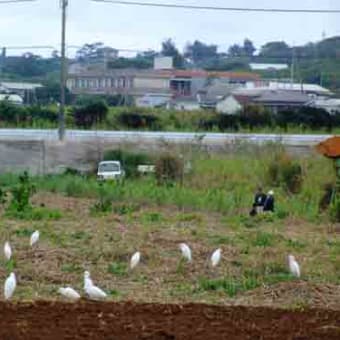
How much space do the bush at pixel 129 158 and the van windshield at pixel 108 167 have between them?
33 centimetres

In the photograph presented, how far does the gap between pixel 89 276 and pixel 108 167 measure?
72.3ft

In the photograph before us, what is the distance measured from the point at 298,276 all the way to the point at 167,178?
60.9 ft

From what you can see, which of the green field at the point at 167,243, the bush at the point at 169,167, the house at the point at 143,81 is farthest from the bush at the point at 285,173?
the house at the point at 143,81

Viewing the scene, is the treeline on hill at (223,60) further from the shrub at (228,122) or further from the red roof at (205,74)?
the shrub at (228,122)

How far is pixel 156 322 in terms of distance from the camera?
9.66m

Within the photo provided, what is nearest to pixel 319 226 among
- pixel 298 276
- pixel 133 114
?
pixel 298 276

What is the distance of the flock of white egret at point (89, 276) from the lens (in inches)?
452

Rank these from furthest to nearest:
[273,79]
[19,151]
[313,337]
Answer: [273,79] → [19,151] → [313,337]

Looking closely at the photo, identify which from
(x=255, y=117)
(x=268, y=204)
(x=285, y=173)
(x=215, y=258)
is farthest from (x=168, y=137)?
(x=215, y=258)

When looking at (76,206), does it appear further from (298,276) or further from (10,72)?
(10,72)

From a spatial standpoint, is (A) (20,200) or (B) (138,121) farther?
(B) (138,121)

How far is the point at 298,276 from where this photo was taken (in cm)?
1318

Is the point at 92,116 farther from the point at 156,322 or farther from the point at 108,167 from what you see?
the point at 156,322

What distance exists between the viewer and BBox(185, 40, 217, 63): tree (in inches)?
4552
